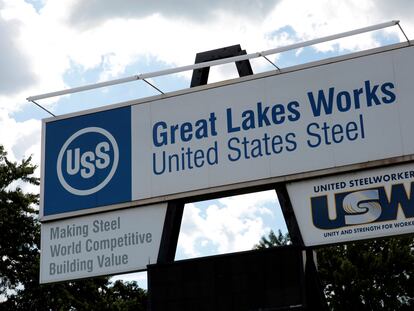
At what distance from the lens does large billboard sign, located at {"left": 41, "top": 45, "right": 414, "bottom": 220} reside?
1373cm

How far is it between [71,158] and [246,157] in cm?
335

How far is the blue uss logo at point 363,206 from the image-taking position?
43.0 ft

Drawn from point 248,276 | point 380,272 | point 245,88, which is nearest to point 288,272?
point 248,276

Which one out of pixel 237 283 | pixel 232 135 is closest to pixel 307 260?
pixel 237 283

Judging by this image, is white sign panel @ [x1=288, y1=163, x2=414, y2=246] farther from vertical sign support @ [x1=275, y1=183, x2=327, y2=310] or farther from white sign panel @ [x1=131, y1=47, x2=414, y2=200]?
white sign panel @ [x1=131, y1=47, x2=414, y2=200]

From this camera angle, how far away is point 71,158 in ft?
52.0

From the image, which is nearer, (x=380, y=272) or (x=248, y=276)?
(x=248, y=276)

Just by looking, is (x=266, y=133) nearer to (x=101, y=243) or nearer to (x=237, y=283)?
(x=237, y=283)

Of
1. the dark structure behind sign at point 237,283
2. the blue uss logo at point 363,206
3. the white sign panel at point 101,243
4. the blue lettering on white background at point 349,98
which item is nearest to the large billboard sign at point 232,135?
the blue lettering on white background at point 349,98

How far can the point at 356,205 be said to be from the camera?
13.4m

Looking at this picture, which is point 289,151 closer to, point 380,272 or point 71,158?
point 71,158

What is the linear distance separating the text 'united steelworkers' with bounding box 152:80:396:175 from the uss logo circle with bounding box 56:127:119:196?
34.3 inches

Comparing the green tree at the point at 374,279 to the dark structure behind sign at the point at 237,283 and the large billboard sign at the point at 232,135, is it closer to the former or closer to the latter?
the large billboard sign at the point at 232,135


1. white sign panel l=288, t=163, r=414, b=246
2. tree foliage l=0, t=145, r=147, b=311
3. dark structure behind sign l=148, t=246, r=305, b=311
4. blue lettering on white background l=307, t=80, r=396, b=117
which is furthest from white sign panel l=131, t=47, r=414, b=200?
tree foliage l=0, t=145, r=147, b=311
